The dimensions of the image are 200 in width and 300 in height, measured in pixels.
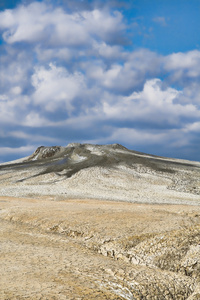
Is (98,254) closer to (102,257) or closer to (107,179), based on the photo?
(102,257)

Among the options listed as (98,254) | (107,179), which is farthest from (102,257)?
(107,179)

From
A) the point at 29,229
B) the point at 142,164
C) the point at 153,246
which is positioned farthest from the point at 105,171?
the point at 153,246

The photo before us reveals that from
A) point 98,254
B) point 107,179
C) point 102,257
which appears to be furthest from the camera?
point 107,179

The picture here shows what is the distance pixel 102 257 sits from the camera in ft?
42.4

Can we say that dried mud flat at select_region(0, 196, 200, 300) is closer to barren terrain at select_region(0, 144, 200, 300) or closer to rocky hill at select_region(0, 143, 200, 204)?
barren terrain at select_region(0, 144, 200, 300)

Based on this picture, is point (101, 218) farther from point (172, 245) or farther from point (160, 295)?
point (160, 295)

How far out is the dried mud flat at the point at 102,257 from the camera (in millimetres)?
9332

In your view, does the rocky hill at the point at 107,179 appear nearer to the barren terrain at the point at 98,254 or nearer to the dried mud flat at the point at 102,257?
the barren terrain at the point at 98,254

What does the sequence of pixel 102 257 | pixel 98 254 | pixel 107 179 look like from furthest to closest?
pixel 107 179 → pixel 98 254 → pixel 102 257

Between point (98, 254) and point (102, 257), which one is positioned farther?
point (98, 254)

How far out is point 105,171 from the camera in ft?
215

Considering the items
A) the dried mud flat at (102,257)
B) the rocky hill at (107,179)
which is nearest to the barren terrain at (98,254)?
the dried mud flat at (102,257)

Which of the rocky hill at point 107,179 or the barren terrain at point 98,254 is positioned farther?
the rocky hill at point 107,179

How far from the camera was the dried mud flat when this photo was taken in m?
9.33
